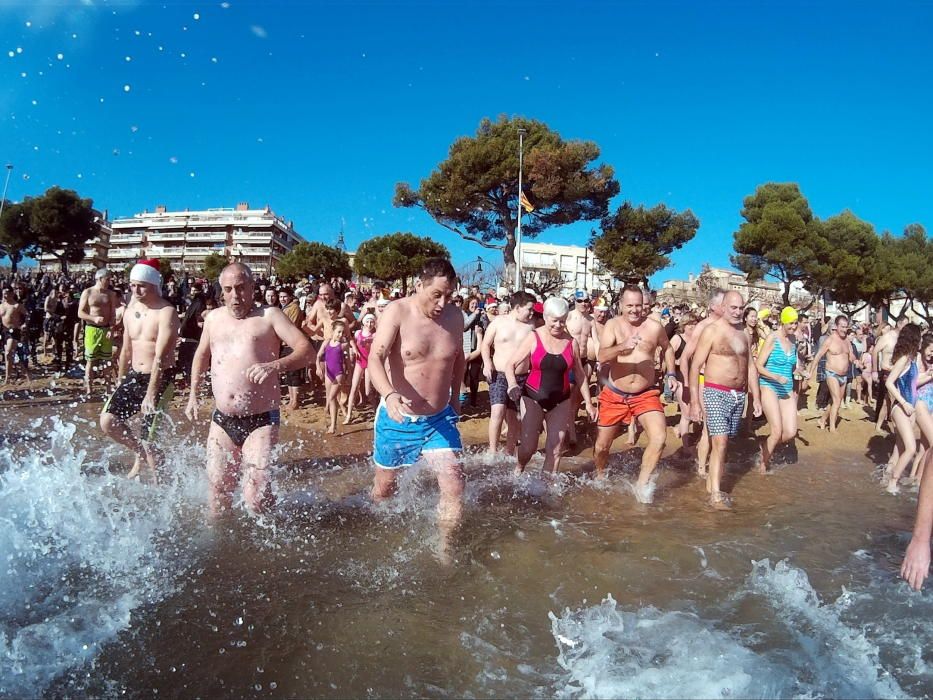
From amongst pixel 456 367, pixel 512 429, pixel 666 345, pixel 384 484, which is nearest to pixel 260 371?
pixel 384 484

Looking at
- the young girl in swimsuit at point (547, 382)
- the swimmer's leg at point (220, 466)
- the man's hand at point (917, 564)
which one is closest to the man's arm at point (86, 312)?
the swimmer's leg at point (220, 466)

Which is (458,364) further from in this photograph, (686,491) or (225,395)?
(686,491)

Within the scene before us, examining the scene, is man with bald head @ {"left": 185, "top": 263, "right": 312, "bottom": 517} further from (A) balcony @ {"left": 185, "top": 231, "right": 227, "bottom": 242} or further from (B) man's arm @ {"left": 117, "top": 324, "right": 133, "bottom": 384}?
(A) balcony @ {"left": 185, "top": 231, "right": 227, "bottom": 242}

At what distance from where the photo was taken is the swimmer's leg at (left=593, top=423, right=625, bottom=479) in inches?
215

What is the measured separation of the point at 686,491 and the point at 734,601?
2466mm

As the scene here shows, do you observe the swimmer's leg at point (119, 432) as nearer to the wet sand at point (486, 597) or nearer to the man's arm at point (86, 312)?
the wet sand at point (486, 597)

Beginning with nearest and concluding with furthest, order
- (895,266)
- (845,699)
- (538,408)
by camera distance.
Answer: (845,699) < (538,408) < (895,266)

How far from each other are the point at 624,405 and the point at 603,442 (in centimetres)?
42

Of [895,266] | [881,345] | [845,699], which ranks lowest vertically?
[845,699]

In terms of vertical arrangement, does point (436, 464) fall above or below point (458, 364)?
below

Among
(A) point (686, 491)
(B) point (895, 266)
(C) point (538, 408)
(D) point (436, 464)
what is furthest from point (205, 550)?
(B) point (895, 266)

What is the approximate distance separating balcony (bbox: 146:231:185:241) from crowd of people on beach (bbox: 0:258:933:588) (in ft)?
335

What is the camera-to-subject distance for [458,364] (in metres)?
3.94

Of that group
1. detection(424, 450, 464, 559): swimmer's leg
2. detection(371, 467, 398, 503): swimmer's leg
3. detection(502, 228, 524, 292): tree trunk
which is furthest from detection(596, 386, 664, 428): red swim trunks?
detection(502, 228, 524, 292): tree trunk
